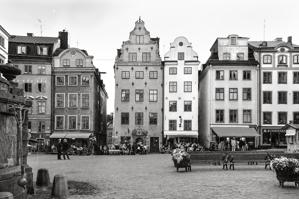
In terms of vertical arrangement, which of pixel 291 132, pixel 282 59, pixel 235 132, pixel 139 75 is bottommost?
pixel 235 132

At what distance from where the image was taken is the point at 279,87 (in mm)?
62000

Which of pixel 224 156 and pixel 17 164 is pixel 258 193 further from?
pixel 224 156

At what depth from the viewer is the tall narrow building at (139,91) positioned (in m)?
63.6

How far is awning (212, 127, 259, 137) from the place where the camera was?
59.9 metres

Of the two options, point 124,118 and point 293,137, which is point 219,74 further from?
point 293,137

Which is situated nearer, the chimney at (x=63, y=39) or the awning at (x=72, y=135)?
the awning at (x=72, y=135)

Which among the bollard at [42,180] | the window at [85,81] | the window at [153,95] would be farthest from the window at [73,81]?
the bollard at [42,180]

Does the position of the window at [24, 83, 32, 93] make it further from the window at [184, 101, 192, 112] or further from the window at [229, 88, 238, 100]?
the window at [229, 88, 238, 100]

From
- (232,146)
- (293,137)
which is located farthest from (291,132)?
(232,146)

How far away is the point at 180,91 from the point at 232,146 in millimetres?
10529

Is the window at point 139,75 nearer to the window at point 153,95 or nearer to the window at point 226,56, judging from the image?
the window at point 153,95

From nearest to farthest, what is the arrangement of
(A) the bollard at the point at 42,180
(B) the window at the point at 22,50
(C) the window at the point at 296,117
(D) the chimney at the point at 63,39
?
(A) the bollard at the point at 42,180, (C) the window at the point at 296,117, (B) the window at the point at 22,50, (D) the chimney at the point at 63,39

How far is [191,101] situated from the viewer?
63344 mm

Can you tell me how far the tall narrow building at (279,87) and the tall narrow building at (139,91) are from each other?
12.1 meters
